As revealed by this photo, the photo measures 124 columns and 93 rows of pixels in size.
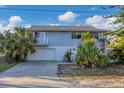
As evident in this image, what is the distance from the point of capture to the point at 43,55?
2352cm

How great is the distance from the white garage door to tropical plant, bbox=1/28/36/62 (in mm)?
481

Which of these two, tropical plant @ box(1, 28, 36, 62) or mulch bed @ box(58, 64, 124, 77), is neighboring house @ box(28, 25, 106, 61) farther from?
mulch bed @ box(58, 64, 124, 77)

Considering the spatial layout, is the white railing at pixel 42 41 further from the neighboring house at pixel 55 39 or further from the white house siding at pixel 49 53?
the white house siding at pixel 49 53

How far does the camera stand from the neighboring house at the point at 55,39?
72.8 ft

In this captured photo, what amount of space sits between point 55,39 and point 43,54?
1.73 m

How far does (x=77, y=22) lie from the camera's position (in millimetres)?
20469

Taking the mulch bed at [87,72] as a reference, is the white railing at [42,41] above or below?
above

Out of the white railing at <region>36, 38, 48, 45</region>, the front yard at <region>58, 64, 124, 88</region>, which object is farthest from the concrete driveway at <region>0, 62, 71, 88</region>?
the white railing at <region>36, 38, 48, 45</region>

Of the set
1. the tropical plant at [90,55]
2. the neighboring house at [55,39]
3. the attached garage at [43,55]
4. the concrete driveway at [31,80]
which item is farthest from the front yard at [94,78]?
the attached garage at [43,55]

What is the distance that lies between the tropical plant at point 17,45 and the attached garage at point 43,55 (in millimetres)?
464

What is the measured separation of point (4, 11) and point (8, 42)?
11.8 ft

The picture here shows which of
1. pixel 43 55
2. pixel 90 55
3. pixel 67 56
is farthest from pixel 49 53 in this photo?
pixel 90 55

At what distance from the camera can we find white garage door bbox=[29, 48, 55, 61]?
2272 centimetres
